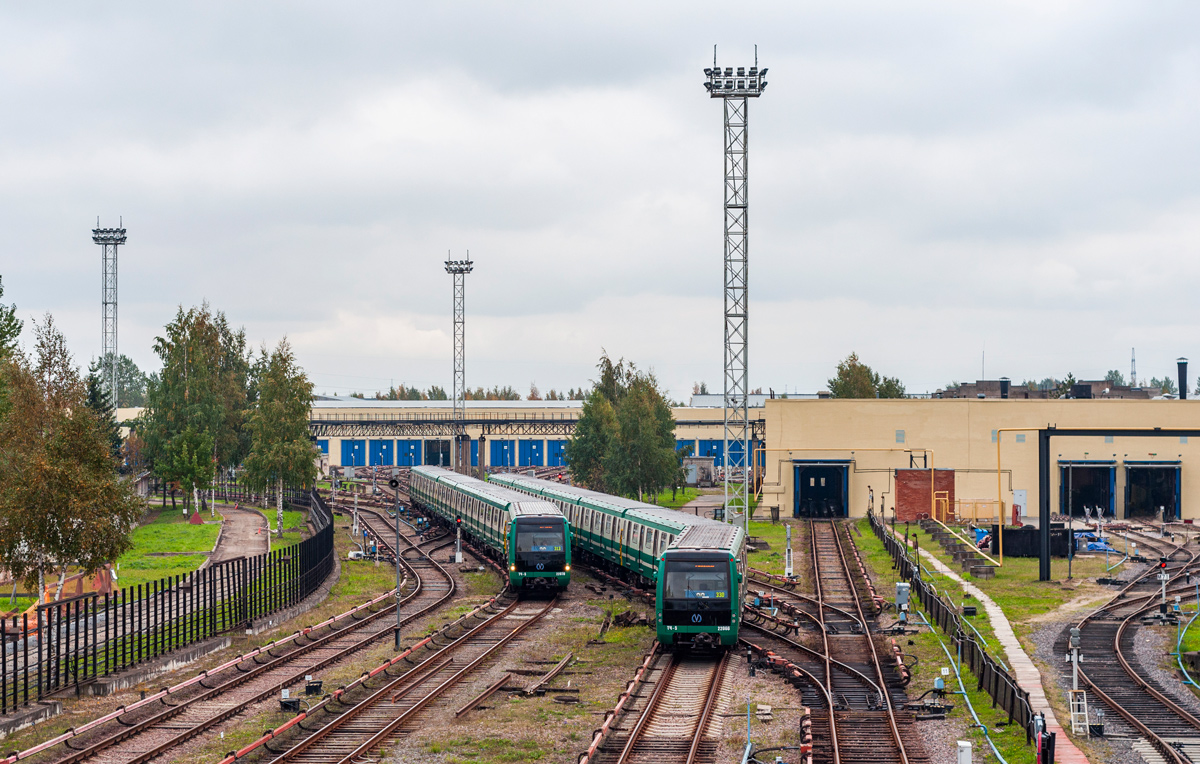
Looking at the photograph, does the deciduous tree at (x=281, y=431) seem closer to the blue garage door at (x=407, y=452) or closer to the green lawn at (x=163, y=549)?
the green lawn at (x=163, y=549)

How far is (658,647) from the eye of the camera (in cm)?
3005

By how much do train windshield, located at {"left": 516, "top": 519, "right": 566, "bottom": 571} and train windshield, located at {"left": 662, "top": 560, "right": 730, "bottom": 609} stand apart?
11440 millimetres

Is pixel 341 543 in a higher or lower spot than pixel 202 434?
lower

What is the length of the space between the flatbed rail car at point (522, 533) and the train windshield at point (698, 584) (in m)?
11.5

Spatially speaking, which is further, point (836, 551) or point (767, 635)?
point (836, 551)

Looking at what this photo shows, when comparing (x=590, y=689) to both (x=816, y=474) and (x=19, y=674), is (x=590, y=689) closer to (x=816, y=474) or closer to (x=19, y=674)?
(x=19, y=674)

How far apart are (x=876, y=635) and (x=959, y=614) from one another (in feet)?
12.0

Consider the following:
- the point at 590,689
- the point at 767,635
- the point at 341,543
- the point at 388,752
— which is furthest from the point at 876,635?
the point at 341,543

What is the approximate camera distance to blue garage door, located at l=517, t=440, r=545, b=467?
127125mm

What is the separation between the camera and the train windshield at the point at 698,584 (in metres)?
28.4

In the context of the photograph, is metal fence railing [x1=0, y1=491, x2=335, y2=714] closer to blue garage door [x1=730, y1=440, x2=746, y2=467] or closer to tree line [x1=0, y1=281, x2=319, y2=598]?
tree line [x1=0, y1=281, x2=319, y2=598]

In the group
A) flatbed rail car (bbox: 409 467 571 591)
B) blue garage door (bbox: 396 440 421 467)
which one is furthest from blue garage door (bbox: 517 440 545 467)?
flatbed rail car (bbox: 409 467 571 591)

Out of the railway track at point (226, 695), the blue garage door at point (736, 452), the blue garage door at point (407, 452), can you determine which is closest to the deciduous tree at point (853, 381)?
the blue garage door at point (736, 452)

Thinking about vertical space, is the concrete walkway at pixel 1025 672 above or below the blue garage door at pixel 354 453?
below
